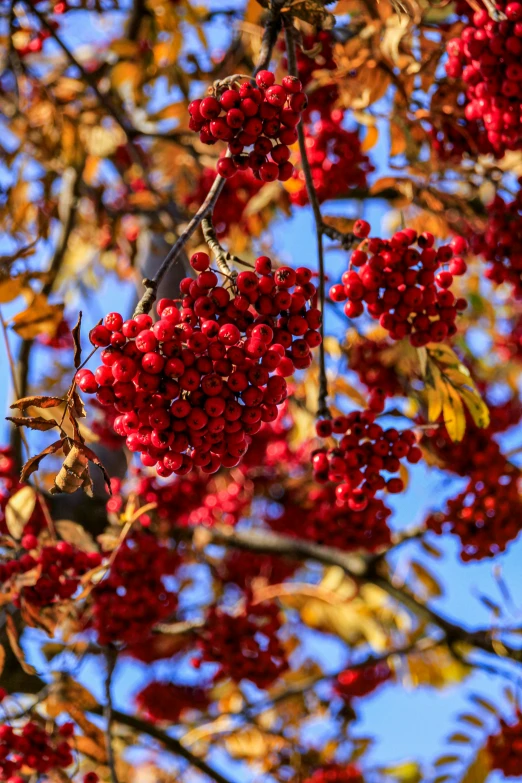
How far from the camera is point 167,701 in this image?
459 cm

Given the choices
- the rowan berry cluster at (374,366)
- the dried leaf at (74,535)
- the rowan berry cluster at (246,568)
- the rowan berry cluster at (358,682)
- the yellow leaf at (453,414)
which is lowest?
the yellow leaf at (453,414)

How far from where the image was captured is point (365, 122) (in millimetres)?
2740

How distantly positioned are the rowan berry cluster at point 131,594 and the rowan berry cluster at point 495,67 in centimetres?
183

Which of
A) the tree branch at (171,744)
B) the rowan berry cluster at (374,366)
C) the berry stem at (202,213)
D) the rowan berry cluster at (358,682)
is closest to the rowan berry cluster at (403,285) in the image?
the berry stem at (202,213)

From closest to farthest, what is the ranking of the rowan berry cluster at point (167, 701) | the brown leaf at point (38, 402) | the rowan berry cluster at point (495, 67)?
1. the brown leaf at point (38, 402)
2. the rowan berry cluster at point (495, 67)
3. the rowan berry cluster at point (167, 701)

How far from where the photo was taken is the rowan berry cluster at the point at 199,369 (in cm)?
152

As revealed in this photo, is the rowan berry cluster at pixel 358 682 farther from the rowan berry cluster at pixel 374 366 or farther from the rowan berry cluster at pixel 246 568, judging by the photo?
the rowan berry cluster at pixel 374 366

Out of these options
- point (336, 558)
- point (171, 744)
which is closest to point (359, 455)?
point (171, 744)

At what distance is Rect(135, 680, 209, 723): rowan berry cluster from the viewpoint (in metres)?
4.59

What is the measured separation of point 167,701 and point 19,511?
103 inches

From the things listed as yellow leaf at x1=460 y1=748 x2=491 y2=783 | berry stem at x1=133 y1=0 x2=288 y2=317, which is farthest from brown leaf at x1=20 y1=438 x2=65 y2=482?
yellow leaf at x1=460 y1=748 x2=491 y2=783

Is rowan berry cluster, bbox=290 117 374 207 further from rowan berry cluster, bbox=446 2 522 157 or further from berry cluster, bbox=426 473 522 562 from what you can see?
berry cluster, bbox=426 473 522 562

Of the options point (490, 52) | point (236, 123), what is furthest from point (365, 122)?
point (236, 123)

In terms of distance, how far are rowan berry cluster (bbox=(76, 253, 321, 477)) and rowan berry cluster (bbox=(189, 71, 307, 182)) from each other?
Result: 0.23 metres
